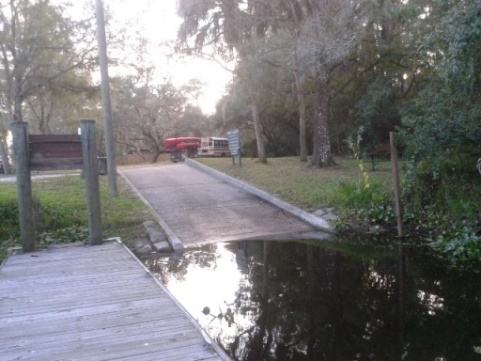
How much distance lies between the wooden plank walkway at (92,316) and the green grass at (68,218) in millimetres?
2389

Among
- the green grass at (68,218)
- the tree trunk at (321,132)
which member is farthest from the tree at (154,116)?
the green grass at (68,218)

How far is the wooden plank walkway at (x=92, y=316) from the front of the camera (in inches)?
151

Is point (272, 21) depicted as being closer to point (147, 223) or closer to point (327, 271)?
point (147, 223)

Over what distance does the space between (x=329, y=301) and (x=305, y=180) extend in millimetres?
9317

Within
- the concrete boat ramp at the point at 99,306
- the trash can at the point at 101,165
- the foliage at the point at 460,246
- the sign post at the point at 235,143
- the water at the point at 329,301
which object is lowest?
the water at the point at 329,301

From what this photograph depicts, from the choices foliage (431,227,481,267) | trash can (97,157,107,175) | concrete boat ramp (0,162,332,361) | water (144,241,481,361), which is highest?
trash can (97,157,107,175)

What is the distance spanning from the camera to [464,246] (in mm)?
8336

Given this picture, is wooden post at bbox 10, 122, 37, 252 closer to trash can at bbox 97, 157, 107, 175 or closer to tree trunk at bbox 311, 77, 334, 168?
trash can at bbox 97, 157, 107, 175

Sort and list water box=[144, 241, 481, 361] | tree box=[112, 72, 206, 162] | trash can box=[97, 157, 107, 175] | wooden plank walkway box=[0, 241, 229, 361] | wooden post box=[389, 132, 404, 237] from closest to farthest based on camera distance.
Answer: wooden plank walkway box=[0, 241, 229, 361] → water box=[144, 241, 481, 361] → wooden post box=[389, 132, 404, 237] → trash can box=[97, 157, 107, 175] → tree box=[112, 72, 206, 162]

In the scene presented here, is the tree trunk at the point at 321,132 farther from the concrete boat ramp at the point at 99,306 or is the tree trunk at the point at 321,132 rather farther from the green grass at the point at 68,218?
the green grass at the point at 68,218

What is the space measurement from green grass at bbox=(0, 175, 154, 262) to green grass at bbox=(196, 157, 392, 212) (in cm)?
412

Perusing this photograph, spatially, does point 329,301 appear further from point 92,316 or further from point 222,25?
point 222,25

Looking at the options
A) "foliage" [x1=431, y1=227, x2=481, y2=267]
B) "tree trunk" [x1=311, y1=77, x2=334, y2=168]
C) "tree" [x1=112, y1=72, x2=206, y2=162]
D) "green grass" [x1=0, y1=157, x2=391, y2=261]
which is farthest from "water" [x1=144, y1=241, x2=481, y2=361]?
"tree" [x1=112, y1=72, x2=206, y2=162]

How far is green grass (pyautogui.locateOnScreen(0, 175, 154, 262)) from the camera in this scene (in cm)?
936
